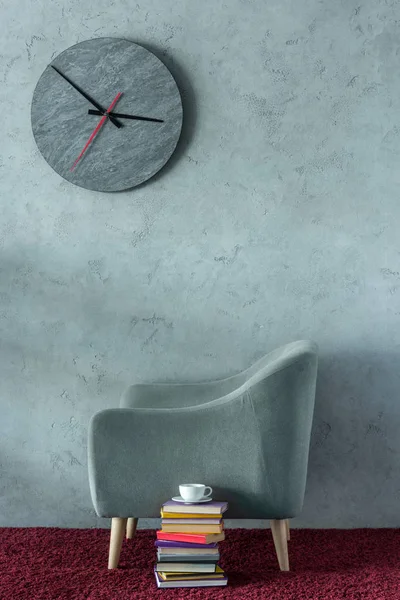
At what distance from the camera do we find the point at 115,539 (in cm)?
232

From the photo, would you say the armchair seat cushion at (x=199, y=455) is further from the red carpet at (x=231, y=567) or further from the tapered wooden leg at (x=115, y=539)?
the red carpet at (x=231, y=567)

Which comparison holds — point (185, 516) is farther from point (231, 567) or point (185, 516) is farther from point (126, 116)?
point (126, 116)

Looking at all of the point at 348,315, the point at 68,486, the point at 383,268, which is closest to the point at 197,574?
the point at 68,486

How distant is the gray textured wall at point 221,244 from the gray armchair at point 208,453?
0.66 m

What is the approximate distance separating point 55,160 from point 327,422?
1475mm

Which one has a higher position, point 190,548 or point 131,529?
point 190,548

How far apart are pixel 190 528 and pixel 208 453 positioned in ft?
0.74

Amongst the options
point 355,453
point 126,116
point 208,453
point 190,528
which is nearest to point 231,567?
point 190,528

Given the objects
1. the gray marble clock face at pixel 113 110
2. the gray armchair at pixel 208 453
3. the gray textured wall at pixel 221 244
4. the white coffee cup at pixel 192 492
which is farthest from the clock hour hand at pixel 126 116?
the white coffee cup at pixel 192 492

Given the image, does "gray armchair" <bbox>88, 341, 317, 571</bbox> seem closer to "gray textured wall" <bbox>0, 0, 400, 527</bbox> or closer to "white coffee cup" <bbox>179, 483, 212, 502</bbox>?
"white coffee cup" <bbox>179, 483, 212, 502</bbox>

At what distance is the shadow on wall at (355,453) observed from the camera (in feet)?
9.53

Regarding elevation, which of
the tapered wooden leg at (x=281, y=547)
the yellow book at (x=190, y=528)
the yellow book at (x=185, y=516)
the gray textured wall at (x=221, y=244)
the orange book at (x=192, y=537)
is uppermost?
the gray textured wall at (x=221, y=244)

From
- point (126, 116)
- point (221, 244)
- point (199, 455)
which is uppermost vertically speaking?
point (126, 116)

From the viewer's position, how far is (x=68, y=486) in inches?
116
